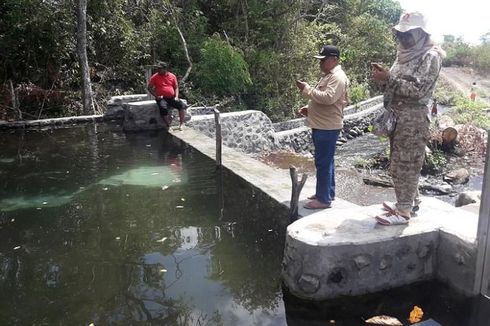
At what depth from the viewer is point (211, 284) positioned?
373 centimetres

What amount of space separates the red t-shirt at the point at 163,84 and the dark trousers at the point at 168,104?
0.34ft

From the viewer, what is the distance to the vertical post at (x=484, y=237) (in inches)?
124

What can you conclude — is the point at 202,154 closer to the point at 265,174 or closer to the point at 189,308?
the point at 265,174

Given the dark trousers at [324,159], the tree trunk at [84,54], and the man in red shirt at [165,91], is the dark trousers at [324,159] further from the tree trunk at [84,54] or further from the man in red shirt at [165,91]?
the tree trunk at [84,54]

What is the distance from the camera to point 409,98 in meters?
3.54

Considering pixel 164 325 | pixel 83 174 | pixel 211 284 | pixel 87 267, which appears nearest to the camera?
pixel 164 325

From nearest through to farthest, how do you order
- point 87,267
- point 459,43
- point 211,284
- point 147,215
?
point 211,284
point 87,267
point 147,215
point 459,43

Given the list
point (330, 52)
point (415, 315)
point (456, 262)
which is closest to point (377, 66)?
point (330, 52)

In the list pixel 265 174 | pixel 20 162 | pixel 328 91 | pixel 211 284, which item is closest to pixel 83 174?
pixel 20 162

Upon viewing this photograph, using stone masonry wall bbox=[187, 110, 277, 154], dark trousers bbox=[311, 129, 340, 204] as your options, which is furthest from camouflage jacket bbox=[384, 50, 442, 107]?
stone masonry wall bbox=[187, 110, 277, 154]

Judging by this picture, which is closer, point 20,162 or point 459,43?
point 20,162

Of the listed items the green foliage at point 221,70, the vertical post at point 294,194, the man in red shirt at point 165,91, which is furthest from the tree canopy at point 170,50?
the vertical post at point 294,194

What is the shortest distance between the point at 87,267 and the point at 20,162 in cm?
424

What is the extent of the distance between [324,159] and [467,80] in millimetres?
28085
